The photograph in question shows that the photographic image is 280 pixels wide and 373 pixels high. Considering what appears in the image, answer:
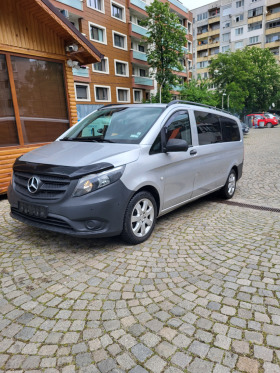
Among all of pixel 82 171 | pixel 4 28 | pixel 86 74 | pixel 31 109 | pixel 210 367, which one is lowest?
pixel 210 367

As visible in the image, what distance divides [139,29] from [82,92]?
11.1 m

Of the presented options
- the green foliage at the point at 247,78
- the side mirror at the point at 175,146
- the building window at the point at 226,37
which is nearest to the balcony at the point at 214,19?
the building window at the point at 226,37

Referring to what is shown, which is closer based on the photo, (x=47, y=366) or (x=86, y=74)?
(x=47, y=366)

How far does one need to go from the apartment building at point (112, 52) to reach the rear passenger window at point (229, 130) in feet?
63.0

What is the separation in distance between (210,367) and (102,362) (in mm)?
722

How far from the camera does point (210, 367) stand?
189cm

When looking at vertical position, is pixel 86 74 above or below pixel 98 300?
above

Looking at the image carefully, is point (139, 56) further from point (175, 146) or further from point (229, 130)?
point (175, 146)

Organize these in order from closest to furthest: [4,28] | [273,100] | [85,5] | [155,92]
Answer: [4,28]
[85,5]
[155,92]
[273,100]

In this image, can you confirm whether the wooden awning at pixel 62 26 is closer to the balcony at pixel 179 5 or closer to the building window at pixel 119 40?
the building window at pixel 119 40

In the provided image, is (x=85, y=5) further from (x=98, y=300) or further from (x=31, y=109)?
(x=98, y=300)

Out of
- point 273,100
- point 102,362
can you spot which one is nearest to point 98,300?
point 102,362

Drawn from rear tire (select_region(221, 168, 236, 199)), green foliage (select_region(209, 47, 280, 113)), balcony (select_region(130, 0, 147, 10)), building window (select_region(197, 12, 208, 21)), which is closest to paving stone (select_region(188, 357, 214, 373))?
rear tire (select_region(221, 168, 236, 199))

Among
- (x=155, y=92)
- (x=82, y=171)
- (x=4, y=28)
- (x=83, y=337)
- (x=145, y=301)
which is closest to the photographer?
(x=83, y=337)
